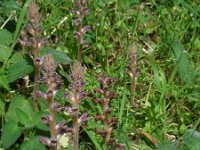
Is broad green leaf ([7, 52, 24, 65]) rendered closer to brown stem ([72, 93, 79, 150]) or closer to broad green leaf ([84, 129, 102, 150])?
broad green leaf ([84, 129, 102, 150])

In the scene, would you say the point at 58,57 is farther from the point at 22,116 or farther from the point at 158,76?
the point at 158,76

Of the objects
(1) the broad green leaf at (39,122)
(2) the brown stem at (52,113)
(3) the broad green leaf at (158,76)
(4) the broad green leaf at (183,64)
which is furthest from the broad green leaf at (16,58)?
(4) the broad green leaf at (183,64)

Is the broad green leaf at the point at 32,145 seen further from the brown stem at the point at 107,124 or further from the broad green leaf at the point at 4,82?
the broad green leaf at the point at 4,82

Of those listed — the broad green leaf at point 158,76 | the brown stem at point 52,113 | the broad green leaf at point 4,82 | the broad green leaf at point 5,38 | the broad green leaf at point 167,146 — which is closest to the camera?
the brown stem at point 52,113

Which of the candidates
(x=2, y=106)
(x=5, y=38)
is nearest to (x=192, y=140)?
(x=2, y=106)

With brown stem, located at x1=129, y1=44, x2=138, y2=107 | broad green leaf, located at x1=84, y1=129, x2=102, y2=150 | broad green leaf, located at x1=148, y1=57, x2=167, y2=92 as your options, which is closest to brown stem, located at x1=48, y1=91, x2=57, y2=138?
broad green leaf, located at x1=84, y1=129, x2=102, y2=150
